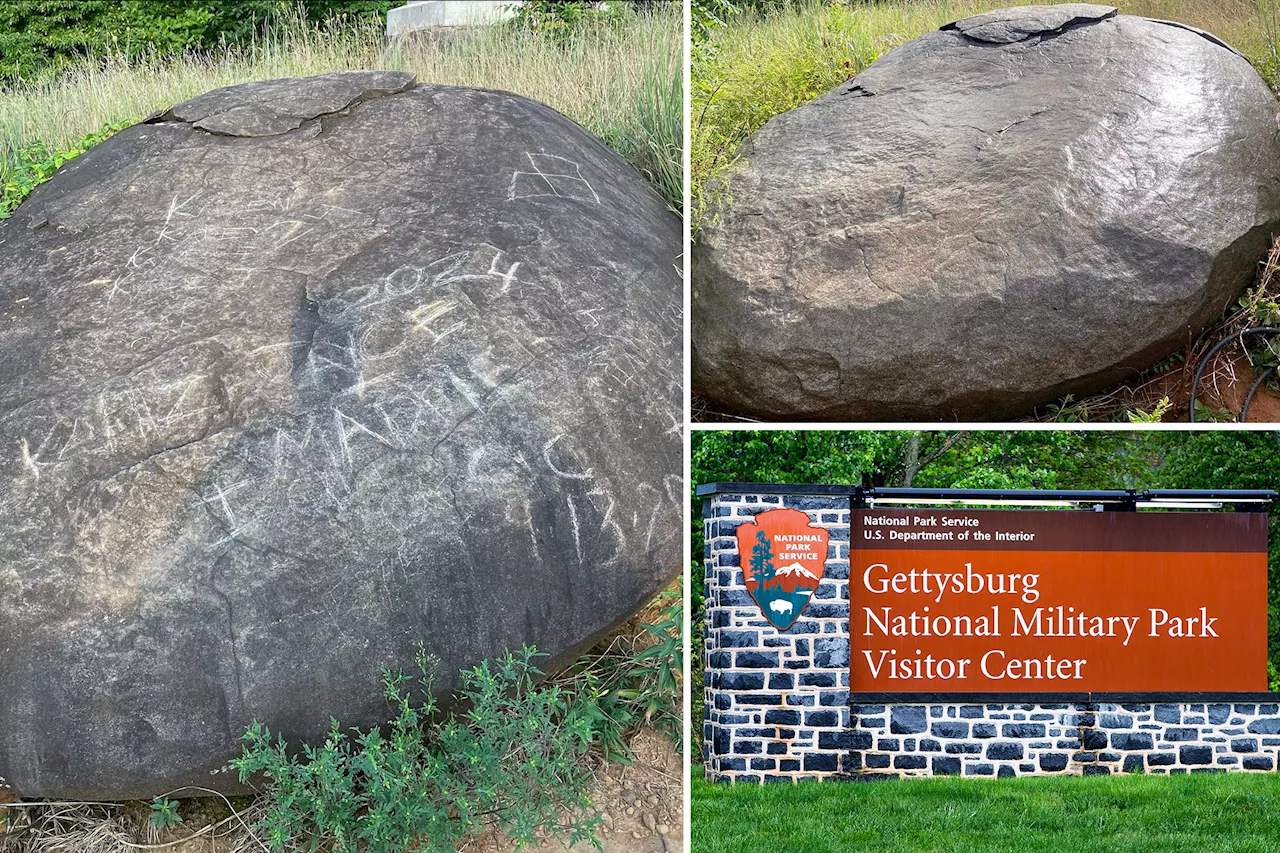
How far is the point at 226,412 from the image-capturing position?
3.08m

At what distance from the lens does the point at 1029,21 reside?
399cm

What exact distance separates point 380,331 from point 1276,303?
2816mm

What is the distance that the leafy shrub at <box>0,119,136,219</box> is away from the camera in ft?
20.2

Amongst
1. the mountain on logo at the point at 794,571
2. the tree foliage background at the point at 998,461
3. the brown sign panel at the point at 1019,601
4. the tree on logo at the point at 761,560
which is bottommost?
the tree foliage background at the point at 998,461

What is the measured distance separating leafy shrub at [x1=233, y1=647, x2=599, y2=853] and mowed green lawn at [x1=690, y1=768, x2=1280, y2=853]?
1.03 m

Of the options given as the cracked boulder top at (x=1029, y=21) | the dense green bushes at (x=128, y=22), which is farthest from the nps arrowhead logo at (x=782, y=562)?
the dense green bushes at (x=128, y=22)

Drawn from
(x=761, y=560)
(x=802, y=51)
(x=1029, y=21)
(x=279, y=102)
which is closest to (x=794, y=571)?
(x=761, y=560)

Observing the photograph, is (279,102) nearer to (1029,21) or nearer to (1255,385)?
(1029,21)

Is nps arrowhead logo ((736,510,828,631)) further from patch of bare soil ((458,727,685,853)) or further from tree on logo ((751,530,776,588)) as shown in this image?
patch of bare soil ((458,727,685,853))

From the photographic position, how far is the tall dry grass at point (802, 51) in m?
4.13

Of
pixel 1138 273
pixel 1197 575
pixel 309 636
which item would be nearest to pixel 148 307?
pixel 309 636

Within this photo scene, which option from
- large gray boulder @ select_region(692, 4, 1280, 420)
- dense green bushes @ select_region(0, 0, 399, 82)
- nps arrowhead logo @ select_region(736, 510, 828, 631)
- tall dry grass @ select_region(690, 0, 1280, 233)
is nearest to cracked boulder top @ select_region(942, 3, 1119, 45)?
large gray boulder @ select_region(692, 4, 1280, 420)

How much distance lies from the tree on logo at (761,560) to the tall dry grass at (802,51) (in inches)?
69.5

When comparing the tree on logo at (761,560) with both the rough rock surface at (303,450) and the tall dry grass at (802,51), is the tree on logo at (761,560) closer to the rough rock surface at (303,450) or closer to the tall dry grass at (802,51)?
the rough rock surface at (303,450)
